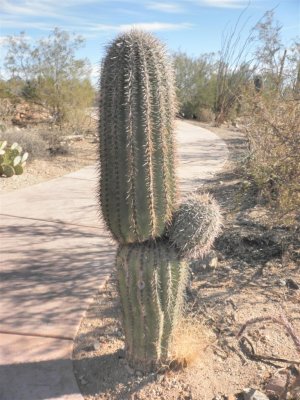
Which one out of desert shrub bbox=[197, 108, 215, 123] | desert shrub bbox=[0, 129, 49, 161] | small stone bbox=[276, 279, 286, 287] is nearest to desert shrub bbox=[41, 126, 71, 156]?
desert shrub bbox=[0, 129, 49, 161]

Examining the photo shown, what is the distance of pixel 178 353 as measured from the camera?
304 cm

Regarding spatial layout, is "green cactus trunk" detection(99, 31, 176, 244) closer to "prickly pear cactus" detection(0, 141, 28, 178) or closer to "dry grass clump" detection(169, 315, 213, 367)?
"dry grass clump" detection(169, 315, 213, 367)

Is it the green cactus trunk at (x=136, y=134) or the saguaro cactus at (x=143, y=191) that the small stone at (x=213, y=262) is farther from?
the green cactus trunk at (x=136, y=134)

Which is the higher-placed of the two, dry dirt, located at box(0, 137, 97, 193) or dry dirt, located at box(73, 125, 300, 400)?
dry dirt, located at box(0, 137, 97, 193)

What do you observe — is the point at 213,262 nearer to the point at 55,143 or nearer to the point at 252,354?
the point at 252,354

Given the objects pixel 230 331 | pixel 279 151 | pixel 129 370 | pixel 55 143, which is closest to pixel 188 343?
pixel 129 370

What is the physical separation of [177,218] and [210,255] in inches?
68.1

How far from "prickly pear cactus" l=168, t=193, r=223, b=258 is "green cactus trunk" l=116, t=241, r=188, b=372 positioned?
0.09 m

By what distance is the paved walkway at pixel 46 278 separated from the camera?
3.04 m

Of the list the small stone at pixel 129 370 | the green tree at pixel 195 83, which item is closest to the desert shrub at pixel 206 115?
the green tree at pixel 195 83

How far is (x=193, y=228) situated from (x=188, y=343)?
31.6 inches

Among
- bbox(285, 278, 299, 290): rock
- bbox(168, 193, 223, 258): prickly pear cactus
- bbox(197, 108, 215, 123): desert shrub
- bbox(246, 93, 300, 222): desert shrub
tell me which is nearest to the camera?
bbox(168, 193, 223, 258): prickly pear cactus

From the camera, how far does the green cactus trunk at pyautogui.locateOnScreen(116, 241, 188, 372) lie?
9.18 feet

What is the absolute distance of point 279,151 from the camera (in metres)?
5.26
